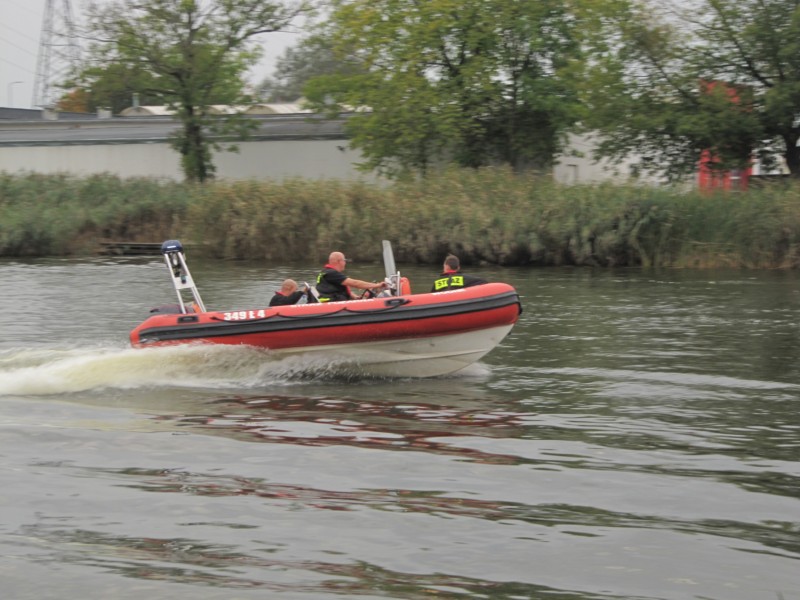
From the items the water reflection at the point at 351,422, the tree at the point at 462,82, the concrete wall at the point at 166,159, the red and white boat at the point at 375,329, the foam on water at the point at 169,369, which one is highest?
the tree at the point at 462,82

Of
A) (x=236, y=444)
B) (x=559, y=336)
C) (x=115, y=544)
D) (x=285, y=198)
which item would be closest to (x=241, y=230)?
(x=285, y=198)

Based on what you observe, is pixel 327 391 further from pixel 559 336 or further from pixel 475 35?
pixel 475 35

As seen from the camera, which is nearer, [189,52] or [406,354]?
[406,354]

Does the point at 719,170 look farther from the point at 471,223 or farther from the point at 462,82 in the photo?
the point at 471,223

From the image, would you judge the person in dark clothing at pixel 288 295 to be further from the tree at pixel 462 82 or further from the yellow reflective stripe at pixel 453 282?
the tree at pixel 462 82

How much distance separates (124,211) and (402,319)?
909 inches

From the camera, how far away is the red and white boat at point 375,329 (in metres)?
12.2

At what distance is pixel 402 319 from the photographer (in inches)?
479

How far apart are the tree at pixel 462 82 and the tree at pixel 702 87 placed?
5.92 feet

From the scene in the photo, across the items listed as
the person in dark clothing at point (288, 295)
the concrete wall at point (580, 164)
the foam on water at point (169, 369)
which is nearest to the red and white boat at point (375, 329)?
the foam on water at point (169, 369)

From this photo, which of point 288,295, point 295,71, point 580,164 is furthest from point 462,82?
point 295,71

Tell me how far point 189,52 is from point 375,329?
27.7 meters

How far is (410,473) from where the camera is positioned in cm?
821

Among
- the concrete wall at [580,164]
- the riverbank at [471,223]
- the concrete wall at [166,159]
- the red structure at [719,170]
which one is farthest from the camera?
the concrete wall at [166,159]
